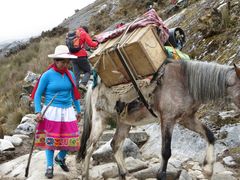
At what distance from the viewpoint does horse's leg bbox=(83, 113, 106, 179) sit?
651cm

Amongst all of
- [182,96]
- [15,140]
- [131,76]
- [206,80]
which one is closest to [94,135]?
[131,76]

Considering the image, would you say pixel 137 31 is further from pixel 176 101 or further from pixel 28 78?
pixel 28 78

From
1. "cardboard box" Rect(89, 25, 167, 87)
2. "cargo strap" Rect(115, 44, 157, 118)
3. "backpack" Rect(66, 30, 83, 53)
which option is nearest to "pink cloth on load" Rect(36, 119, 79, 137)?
"cardboard box" Rect(89, 25, 167, 87)

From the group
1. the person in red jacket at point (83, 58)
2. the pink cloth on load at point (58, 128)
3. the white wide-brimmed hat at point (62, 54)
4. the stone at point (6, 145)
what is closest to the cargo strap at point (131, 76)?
the white wide-brimmed hat at point (62, 54)

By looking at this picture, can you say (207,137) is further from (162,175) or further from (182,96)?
(162,175)

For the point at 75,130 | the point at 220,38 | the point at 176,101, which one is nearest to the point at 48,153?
the point at 75,130

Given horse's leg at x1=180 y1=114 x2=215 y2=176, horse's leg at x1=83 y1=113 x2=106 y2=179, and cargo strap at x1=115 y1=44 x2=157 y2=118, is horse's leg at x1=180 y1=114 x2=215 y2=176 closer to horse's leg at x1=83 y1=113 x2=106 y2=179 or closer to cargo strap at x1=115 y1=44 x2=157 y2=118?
cargo strap at x1=115 y1=44 x2=157 y2=118

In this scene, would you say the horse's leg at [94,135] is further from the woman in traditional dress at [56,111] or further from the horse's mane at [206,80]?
the horse's mane at [206,80]

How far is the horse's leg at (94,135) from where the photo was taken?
6506 millimetres

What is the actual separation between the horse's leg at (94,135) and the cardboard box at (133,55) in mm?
729

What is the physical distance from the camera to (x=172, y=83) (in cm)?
565

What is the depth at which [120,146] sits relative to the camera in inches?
259

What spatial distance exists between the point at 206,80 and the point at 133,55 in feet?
3.25

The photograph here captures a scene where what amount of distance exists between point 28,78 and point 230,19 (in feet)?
27.0
